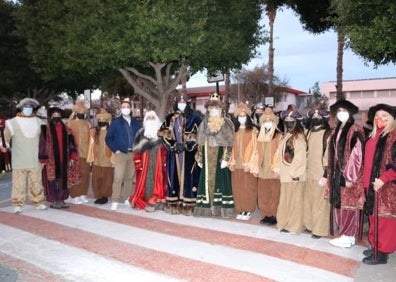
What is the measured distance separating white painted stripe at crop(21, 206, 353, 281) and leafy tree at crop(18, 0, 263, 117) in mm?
11168

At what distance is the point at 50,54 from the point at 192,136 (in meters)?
15.4

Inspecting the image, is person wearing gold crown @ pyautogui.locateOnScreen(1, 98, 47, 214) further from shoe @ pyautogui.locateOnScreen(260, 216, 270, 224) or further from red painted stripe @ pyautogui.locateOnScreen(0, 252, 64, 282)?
shoe @ pyautogui.locateOnScreen(260, 216, 270, 224)

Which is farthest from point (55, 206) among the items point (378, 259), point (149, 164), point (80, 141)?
point (378, 259)

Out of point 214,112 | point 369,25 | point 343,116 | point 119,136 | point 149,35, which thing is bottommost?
point 119,136

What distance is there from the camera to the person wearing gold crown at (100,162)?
10.1 meters

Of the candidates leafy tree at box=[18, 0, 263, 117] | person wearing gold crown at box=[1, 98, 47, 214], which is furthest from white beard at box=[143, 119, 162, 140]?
leafy tree at box=[18, 0, 263, 117]

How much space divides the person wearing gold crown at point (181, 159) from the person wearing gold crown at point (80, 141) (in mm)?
2188

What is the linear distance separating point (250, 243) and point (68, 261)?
2579 mm

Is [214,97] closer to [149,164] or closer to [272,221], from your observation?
[149,164]

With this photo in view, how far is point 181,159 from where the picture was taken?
8.97 meters

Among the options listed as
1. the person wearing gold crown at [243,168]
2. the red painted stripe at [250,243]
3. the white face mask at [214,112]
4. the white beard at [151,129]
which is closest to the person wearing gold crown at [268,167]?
the person wearing gold crown at [243,168]

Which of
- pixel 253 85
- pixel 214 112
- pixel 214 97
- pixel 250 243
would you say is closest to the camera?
pixel 250 243

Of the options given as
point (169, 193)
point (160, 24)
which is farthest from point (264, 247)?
point (160, 24)

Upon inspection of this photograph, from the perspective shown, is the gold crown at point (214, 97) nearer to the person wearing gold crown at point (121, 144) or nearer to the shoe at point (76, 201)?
the person wearing gold crown at point (121, 144)
